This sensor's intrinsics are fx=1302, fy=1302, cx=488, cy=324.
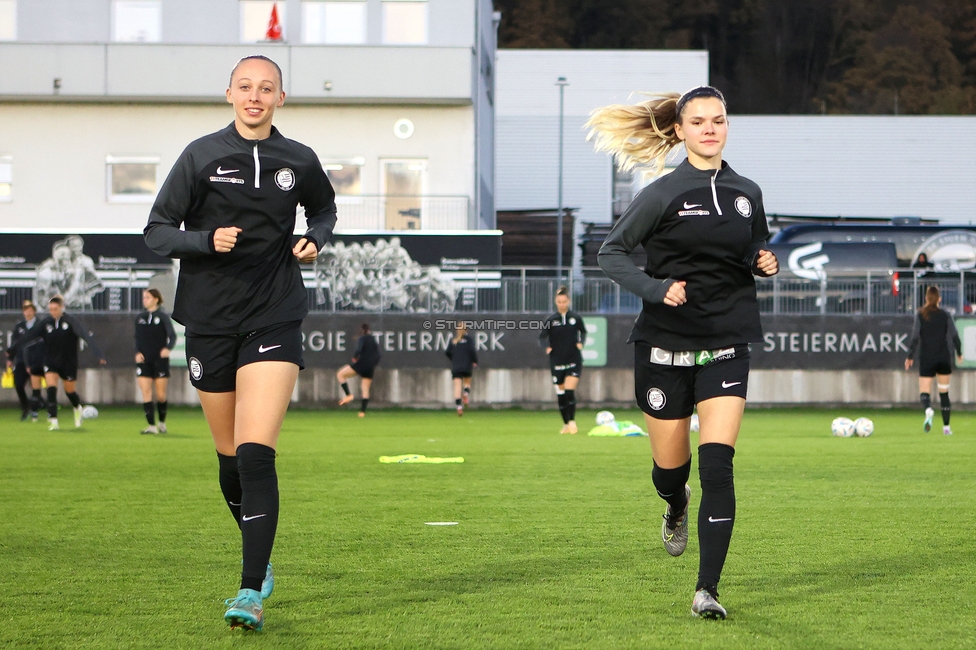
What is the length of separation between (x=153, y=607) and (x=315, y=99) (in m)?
32.5

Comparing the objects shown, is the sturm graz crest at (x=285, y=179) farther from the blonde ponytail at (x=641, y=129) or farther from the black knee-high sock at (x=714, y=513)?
the black knee-high sock at (x=714, y=513)

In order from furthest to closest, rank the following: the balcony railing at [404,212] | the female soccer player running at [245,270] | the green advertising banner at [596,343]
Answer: the balcony railing at [404,212] < the green advertising banner at [596,343] < the female soccer player running at [245,270]

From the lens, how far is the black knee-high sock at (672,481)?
20.5 feet

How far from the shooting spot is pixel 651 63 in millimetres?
53812

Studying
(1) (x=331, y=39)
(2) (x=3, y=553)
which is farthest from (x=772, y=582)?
(1) (x=331, y=39)

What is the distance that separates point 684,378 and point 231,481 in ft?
6.92

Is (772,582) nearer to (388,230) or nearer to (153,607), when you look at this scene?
(153,607)

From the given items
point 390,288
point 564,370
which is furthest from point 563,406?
point 390,288

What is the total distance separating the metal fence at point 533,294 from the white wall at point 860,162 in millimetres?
29418

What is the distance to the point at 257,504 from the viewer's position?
17.6 feet

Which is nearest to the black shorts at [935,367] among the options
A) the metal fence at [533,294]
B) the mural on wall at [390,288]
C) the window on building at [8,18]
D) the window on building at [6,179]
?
the metal fence at [533,294]

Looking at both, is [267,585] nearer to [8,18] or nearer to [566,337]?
[566,337]

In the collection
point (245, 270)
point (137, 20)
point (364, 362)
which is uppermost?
point (137, 20)

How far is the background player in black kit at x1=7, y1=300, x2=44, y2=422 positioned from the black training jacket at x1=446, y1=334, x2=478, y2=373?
795 centimetres
